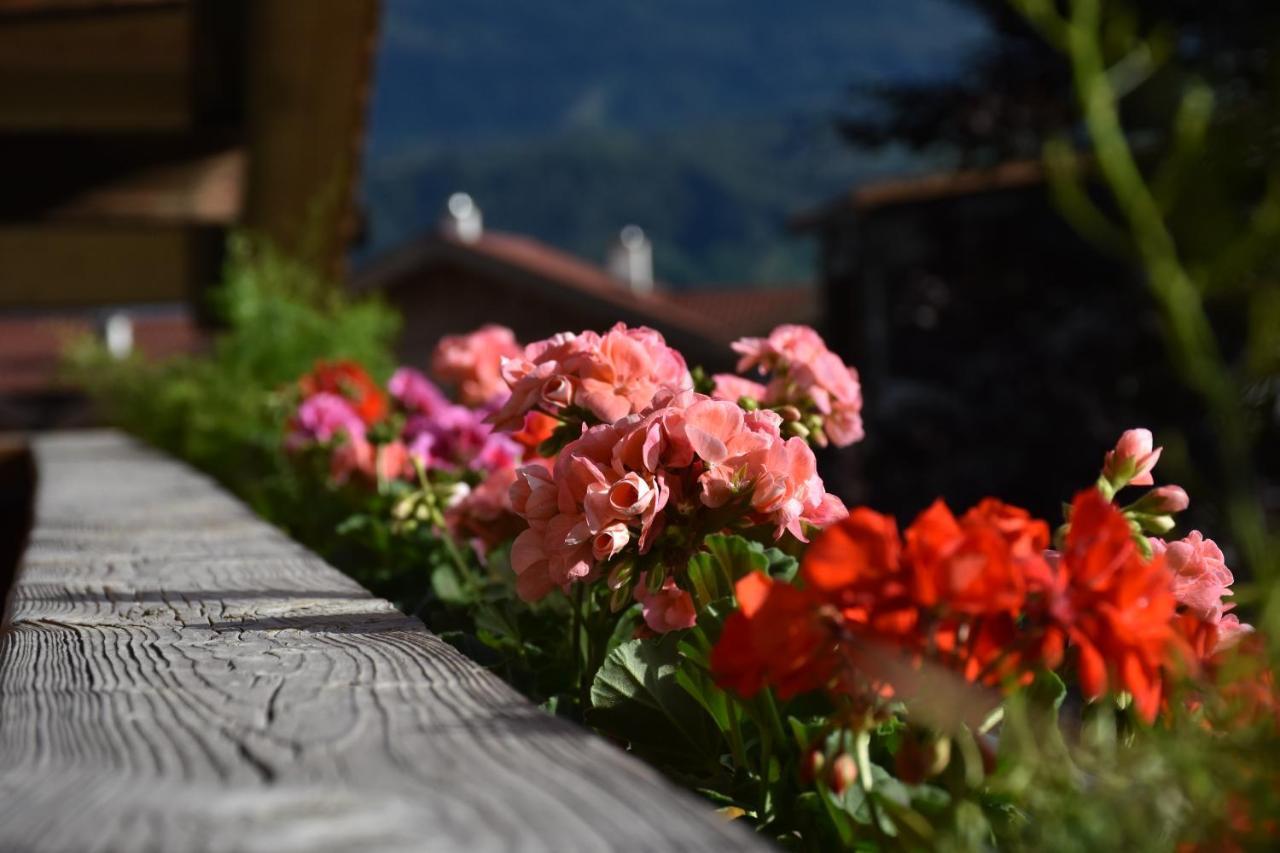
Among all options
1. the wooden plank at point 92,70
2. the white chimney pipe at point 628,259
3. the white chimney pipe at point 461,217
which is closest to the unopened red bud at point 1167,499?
the wooden plank at point 92,70

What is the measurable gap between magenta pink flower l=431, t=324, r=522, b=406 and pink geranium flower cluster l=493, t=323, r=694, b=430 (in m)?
0.91

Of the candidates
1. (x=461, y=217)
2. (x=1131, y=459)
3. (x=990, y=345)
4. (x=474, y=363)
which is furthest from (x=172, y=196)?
(x=461, y=217)

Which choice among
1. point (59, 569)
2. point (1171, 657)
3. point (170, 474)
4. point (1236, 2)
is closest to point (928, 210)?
point (1236, 2)

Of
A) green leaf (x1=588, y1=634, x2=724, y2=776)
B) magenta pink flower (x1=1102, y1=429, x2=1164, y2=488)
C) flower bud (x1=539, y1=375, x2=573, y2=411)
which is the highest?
flower bud (x1=539, y1=375, x2=573, y2=411)

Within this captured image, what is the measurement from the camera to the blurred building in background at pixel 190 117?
470cm

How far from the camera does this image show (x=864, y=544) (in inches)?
32.4

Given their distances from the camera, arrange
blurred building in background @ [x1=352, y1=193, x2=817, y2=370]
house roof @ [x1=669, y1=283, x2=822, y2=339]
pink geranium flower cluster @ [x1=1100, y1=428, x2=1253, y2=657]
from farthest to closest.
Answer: house roof @ [x1=669, y1=283, x2=822, y2=339]
blurred building in background @ [x1=352, y1=193, x2=817, y2=370]
pink geranium flower cluster @ [x1=1100, y1=428, x2=1253, y2=657]

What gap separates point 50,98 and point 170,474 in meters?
2.38

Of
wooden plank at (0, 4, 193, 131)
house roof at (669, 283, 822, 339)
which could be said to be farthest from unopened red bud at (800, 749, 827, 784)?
house roof at (669, 283, 822, 339)

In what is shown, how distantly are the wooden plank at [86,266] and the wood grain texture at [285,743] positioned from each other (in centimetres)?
686

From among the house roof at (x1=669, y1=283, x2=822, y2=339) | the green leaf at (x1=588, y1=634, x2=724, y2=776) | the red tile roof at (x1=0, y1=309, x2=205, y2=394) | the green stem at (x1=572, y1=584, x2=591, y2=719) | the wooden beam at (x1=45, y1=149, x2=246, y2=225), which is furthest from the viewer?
the red tile roof at (x1=0, y1=309, x2=205, y2=394)

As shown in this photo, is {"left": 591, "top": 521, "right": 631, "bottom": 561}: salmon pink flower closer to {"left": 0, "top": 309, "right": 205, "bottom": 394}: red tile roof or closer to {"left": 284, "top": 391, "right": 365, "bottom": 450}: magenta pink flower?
{"left": 284, "top": 391, "right": 365, "bottom": 450}: magenta pink flower

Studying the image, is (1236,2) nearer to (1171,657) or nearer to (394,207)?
(1171,657)

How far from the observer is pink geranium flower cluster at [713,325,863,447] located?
165 cm
